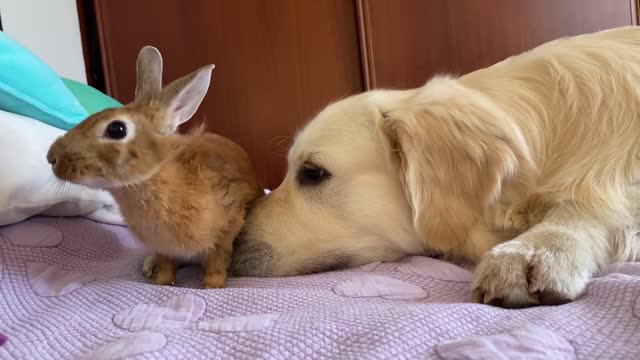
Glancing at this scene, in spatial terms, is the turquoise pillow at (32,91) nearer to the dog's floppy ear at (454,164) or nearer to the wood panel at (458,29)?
the dog's floppy ear at (454,164)

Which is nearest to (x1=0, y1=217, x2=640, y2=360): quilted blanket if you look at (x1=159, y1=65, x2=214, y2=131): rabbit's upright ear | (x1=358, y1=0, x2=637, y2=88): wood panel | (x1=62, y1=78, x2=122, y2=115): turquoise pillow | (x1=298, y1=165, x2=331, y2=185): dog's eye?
(x1=298, y1=165, x2=331, y2=185): dog's eye

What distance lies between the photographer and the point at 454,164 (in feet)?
3.94

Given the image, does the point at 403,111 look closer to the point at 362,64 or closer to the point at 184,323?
the point at 184,323

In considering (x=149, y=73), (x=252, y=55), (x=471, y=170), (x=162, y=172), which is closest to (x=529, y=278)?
(x=471, y=170)

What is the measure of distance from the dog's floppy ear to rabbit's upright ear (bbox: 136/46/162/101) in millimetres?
542

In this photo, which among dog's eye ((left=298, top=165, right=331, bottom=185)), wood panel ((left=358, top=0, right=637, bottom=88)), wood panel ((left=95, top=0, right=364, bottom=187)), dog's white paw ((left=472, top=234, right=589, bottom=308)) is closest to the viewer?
dog's white paw ((left=472, top=234, right=589, bottom=308))

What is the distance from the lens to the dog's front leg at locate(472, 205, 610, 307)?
0.90 m

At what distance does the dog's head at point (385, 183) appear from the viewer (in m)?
1.20

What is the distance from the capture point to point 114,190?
1161 mm

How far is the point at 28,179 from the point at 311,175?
2.01 ft

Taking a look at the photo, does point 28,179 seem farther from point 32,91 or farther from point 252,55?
point 252,55

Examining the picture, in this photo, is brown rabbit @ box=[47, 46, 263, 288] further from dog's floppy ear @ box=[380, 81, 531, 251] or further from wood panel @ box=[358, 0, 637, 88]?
wood panel @ box=[358, 0, 637, 88]

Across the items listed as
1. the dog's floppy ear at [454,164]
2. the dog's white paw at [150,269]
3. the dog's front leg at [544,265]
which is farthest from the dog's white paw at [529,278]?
the dog's white paw at [150,269]

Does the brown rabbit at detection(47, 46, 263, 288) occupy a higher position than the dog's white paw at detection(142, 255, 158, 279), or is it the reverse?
the brown rabbit at detection(47, 46, 263, 288)
